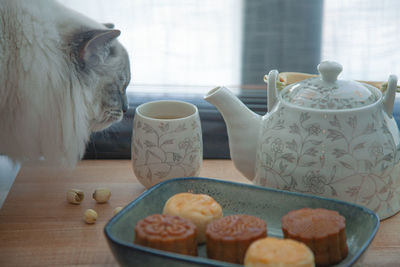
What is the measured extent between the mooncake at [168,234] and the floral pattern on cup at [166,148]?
0.76 feet

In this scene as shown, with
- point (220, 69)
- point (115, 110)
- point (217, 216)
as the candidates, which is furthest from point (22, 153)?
point (220, 69)

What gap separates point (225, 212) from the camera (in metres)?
0.81

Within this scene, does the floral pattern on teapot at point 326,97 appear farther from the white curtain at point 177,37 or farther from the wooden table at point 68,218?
the white curtain at point 177,37

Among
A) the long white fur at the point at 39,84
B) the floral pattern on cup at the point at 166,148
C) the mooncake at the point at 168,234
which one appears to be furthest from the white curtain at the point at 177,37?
the mooncake at the point at 168,234

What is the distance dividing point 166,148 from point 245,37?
528mm

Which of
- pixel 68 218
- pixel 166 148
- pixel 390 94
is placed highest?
pixel 390 94

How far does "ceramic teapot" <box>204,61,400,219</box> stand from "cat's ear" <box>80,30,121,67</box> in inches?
11.3

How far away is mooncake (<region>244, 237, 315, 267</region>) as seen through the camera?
22.9 inches

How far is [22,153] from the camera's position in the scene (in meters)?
0.96

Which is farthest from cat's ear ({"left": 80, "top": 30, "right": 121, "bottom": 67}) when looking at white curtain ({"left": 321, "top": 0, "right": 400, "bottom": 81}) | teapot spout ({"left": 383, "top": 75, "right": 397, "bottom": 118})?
white curtain ({"left": 321, "top": 0, "right": 400, "bottom": 81})

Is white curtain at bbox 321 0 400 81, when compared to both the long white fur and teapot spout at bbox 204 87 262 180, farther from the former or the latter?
the long white fur

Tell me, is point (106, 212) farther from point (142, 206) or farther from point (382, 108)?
point (382, 108)

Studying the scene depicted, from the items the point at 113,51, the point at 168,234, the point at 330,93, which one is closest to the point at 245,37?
the point at 113,51

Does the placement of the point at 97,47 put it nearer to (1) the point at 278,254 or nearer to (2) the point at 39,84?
(2) the point at 39,84
